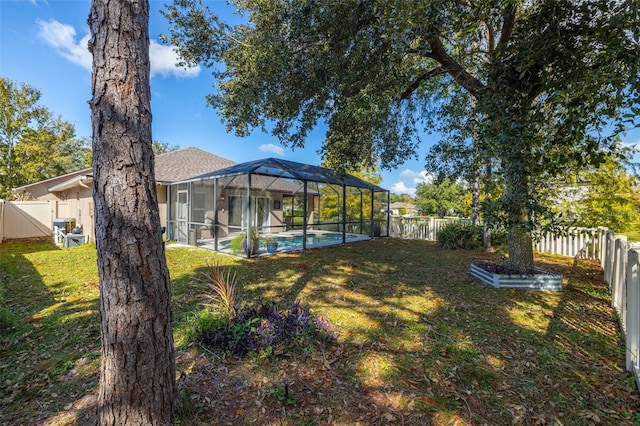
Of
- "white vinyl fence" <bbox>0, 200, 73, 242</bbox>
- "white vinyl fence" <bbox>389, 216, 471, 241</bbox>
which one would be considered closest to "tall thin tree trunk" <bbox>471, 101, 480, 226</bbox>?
"white vinyl fence" <bbox>389, 216, 471, 241</bbox>

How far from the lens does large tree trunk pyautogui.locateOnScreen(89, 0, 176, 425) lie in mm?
1773

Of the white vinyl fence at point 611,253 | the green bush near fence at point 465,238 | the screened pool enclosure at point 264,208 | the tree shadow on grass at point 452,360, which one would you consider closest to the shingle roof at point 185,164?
the screened pool enclosure at point 264,208

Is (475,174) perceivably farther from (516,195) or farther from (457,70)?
(516,195)

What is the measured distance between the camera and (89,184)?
10.8 meters

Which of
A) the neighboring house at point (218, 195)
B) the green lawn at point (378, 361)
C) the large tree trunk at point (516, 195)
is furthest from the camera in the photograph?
the neighboring house at point (218, 195)

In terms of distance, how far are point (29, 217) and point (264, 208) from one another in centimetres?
1075

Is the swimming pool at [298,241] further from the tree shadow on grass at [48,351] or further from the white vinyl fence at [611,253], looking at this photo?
the tree shadow on grass at [48,351]

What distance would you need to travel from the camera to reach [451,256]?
9.08 metres

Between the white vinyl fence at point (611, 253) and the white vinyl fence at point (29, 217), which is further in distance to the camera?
the white vinyl fence at point (29, 217)

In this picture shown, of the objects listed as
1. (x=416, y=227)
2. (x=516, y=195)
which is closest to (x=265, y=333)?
(x=516, y=195)

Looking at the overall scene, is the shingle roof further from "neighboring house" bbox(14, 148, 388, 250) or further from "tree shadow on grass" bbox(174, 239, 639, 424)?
"tree shadow on grass" bbox(174, 239, 639, 424)

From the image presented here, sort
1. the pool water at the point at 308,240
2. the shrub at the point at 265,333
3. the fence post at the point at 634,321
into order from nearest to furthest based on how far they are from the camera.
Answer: the fence post at the point at 634,321 → the shrub at the point at 265,333 → the pool water at the point at 308,240

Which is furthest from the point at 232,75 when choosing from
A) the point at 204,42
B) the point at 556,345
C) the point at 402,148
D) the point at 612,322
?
the point at 612,322

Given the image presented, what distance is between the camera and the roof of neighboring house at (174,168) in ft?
38.6
